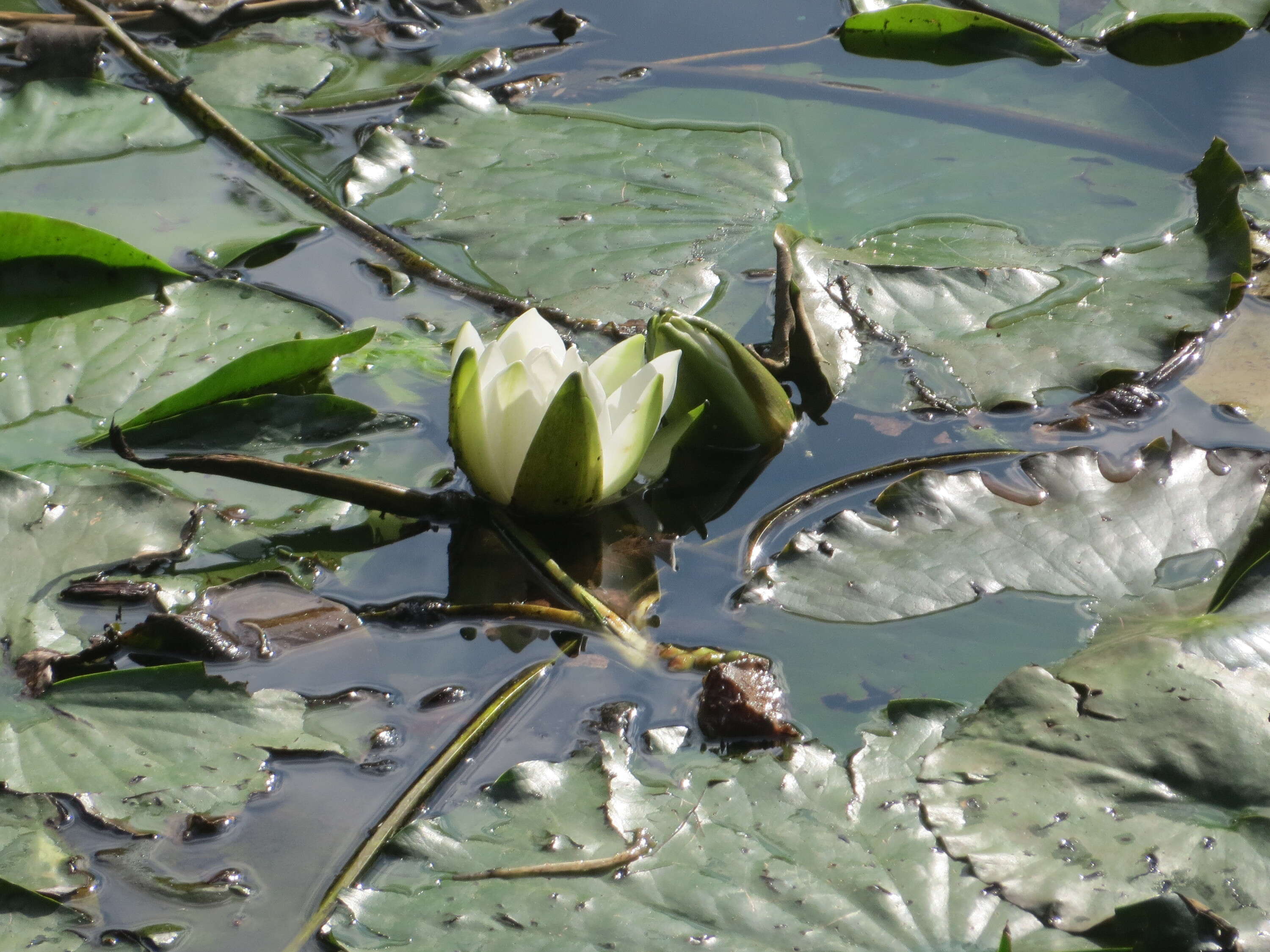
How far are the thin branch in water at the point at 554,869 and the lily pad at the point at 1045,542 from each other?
0.47 m

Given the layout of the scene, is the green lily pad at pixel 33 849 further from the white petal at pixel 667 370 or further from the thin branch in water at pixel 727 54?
the thin branch in water at pixel 727 54

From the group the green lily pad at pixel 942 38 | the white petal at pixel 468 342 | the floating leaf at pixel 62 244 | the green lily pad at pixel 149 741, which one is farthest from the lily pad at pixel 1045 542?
the green lily pad at pixel 942 38

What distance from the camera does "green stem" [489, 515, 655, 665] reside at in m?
1.43

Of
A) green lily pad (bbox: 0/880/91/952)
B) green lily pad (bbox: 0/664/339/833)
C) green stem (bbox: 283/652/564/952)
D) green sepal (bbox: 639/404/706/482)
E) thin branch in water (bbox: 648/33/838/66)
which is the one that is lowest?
green stem (bbox: 283/652/564/952)

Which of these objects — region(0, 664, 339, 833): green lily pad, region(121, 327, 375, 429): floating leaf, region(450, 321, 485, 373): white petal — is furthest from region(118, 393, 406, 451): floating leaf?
region(0, 664, 339, 833): green lily pad

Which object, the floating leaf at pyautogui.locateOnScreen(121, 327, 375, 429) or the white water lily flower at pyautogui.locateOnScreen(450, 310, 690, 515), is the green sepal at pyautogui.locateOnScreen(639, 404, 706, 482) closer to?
the white water lily flower at pyautogui.locateOnScreen(450, 310, 690, 515)

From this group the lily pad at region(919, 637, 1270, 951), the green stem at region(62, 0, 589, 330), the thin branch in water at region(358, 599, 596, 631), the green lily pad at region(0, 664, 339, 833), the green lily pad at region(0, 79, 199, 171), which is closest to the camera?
the lily pad at region(919, 637, 1270, 951)

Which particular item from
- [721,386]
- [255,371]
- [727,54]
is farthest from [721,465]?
[727,54]

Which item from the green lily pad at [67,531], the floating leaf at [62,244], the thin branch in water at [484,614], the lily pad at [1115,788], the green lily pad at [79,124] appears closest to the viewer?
the lily pad at [1115,788]

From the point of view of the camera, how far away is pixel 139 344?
1.79m

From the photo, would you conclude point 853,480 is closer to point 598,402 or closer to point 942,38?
point 598,402

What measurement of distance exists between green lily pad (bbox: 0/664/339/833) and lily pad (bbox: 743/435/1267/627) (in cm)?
67

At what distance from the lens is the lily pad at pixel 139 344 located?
1687mm

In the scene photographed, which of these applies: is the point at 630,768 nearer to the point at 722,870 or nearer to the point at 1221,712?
the point at 722,870
